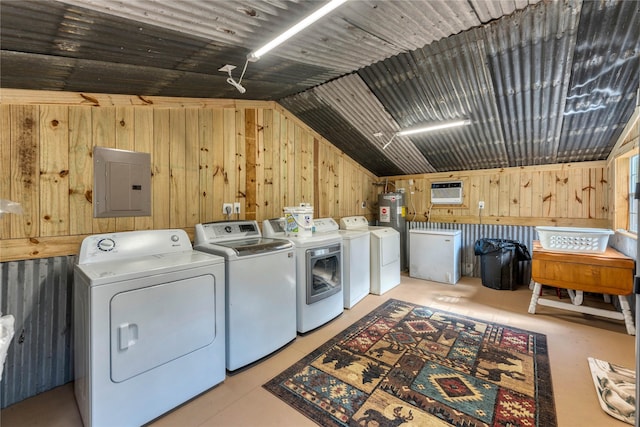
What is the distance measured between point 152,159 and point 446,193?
178 inches

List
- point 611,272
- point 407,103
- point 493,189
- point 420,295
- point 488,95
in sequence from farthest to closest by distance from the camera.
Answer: point 493,189, point 420,295, point 407,103, point 488,95, point 611,272

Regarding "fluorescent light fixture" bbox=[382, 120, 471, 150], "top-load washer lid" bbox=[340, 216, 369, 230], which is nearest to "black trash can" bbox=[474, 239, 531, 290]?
"top-load washer lid" bbox=[340, 216, 369, 230]

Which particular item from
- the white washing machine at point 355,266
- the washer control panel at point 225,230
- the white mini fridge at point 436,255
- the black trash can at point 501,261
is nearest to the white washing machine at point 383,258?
the white washing machine at point 355,266

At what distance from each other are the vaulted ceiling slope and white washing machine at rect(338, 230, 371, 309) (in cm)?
158

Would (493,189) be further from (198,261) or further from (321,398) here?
(198,261)

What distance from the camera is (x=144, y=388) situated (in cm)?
162

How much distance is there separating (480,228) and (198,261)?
4541 millimetres

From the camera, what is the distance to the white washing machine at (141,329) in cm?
147

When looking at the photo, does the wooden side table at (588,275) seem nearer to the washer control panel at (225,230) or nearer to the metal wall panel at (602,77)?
the metal wall panel at (602,77)

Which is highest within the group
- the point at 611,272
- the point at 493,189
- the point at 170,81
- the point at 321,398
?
the point at 170,81

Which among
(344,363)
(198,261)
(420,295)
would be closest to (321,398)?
(344,363)

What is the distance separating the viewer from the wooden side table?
2.59m

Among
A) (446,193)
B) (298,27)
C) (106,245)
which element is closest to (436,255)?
(446,193)

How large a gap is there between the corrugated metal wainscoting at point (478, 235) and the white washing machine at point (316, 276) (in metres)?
2.81
